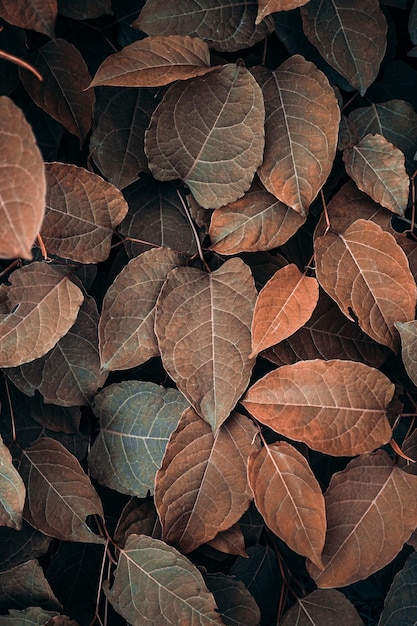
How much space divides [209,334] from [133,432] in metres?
0.17

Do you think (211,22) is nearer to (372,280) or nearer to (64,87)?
(64,87)

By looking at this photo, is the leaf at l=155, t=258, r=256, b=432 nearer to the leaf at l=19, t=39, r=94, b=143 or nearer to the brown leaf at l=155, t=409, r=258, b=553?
the brown leaf at l=155, t=409, r=258, b=553

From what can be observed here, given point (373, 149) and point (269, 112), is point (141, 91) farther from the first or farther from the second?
point (373, 149)

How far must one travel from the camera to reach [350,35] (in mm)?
772

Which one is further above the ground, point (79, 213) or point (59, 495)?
point (79, 213)

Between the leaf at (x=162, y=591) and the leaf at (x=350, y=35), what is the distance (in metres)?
0.59

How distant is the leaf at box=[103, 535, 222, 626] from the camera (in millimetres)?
748

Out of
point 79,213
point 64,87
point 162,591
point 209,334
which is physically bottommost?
point 162,591

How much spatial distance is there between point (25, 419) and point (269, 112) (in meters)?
0.50

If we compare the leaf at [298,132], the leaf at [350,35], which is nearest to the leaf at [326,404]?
the leaf at [298,132]

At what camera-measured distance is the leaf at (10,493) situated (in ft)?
2.40

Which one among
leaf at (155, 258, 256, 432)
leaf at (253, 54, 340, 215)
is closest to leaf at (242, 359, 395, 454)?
leaf at (155, 258, 256, 432)

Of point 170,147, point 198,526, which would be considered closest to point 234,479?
point 198,526

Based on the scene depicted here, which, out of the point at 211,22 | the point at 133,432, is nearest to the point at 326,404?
the point at 133,432
